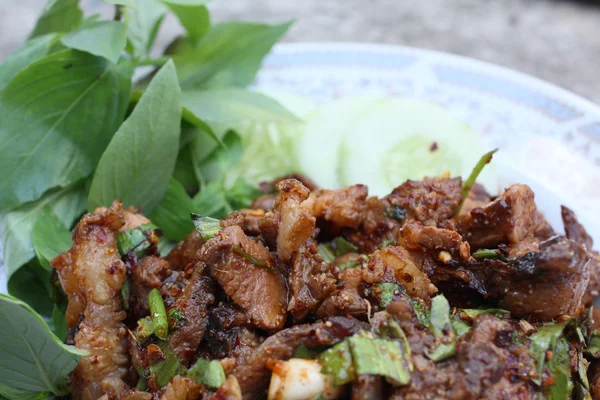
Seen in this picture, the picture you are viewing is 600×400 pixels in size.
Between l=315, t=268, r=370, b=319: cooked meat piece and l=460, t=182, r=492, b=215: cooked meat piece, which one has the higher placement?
l=315, t=268, r=370, b=319: cooked meat piece

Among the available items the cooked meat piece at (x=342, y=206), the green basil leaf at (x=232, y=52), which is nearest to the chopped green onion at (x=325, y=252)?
the cooked meat piece at (x=342, y=206)

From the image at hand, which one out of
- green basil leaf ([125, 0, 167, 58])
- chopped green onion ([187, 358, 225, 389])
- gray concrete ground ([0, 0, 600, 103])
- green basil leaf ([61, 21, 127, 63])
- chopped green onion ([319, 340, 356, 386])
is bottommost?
gray concrete ground ([0, 0, 600, 103])

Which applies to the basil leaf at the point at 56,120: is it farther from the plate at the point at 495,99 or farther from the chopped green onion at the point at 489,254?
the chopped green onion at the point at 489,254

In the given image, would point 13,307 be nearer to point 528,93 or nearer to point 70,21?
point 70,21

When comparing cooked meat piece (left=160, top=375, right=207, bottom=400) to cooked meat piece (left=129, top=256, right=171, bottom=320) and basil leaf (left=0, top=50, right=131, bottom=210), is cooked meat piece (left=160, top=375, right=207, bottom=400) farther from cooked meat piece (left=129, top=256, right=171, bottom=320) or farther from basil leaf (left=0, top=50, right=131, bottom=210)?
basil leaf (left=0, top=50, right=131, bottom=210)

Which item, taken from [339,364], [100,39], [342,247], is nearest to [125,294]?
[342,247]

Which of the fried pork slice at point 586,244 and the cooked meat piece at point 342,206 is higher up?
the cooked meat piece at point 342,206

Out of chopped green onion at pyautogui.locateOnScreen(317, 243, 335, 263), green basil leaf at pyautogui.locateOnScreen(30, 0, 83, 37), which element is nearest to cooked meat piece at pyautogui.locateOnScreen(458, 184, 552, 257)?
chopped green onion at pyautogui.locateOnScreen(317, 243, 335, 263)

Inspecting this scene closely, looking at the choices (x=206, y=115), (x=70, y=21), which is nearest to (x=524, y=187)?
(x=206, y=115)
